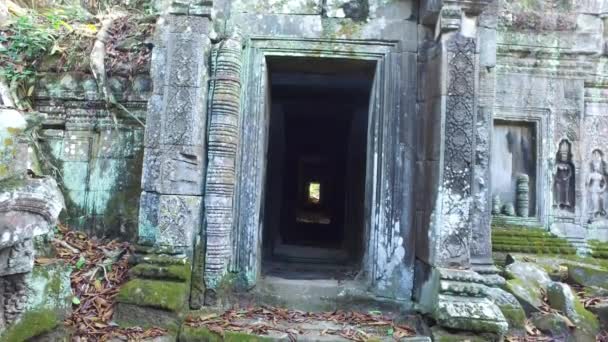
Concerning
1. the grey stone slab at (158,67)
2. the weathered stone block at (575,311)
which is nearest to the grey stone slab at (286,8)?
the grey stone slab at (158,67)

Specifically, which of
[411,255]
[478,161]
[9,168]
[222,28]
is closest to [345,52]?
[222,28]

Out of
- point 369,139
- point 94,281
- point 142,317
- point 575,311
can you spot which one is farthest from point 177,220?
point 575,311

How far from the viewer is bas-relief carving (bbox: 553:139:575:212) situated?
600 centimetres

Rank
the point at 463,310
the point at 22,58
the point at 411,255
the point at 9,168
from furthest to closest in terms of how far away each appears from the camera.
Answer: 1. the point at 22,58
2. the point at 411,255
3. the point at 463,310
4. the point at 9,168

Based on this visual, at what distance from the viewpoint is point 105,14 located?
5.70 metres

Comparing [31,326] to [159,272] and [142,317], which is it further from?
[159,272]

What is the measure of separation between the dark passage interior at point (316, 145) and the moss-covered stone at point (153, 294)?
5.12 ft

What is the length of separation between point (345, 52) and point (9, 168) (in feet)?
9.39

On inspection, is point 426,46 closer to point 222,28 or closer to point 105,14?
point 222,28

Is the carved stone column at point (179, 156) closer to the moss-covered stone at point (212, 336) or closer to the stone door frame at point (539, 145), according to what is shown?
the moss-covered stone at point (212, 336)

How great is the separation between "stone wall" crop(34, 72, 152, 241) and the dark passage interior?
164 cm

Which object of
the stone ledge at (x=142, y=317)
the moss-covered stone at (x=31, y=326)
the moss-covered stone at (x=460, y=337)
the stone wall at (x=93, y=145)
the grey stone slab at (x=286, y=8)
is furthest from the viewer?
the stone wall at (x=93, y=145)

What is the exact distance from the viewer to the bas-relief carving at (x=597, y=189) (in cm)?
607

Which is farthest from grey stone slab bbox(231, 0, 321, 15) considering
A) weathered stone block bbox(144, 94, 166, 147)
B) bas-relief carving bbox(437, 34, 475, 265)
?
bas-relief carving bbox(437, 34, 475, 265)
